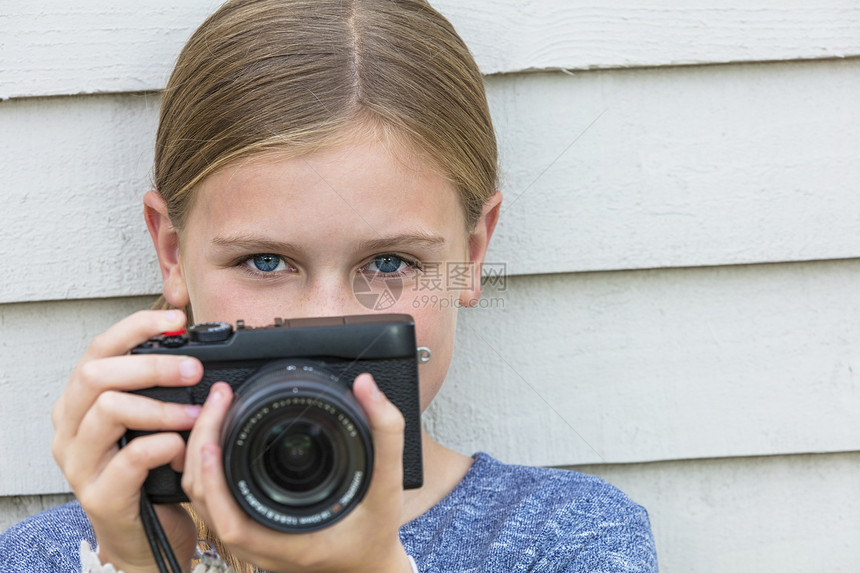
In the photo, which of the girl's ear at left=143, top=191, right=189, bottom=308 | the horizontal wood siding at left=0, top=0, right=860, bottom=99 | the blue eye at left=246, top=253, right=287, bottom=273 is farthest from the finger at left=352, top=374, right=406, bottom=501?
the horizontal wood siding at left=0, top=0, right=860, bottom=99

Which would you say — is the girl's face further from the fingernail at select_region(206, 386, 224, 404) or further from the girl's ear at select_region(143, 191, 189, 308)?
the fingernail at select_region(206, 386, 224, 404)

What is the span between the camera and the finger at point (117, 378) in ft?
2.47

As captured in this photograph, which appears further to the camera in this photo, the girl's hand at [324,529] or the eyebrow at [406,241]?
the eyebrow at [406,241]

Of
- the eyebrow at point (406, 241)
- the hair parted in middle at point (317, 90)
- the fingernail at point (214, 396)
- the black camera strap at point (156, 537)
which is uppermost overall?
the hair parted in middle at point (317, 90)

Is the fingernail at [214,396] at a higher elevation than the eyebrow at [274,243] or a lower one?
lower

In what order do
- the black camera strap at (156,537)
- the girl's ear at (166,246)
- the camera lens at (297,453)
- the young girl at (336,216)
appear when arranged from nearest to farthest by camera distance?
the camera lens at (297,453) < the black camera strap at (156,537) < the young girl at (336,216) < the girl's ear at (166,246)

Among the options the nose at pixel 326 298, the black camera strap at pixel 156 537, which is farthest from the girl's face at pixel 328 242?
the black camera strap at pixel 156 537

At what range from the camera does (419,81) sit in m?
1.06

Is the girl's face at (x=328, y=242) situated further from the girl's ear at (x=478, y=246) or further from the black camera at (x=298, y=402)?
the black camera at (x=298, y=402)

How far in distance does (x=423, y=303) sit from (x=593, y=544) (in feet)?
1.34

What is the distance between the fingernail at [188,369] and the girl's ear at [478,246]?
1.54 ft

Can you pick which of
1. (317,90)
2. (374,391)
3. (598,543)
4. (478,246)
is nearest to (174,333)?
(374,391)

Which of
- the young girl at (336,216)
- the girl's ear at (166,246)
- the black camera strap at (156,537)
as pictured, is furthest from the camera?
the girl's ear at (166,246)

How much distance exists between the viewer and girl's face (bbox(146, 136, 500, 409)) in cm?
96
